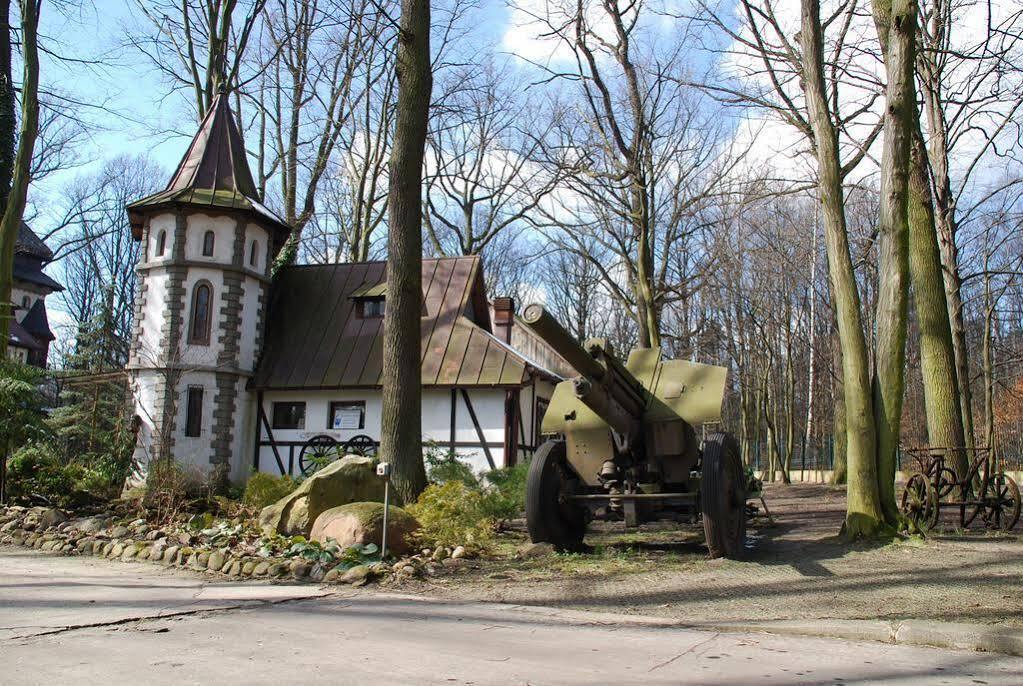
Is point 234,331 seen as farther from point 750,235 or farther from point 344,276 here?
point 750,235

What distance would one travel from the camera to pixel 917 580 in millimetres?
7559

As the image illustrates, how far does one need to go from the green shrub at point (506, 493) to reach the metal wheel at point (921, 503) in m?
4.88

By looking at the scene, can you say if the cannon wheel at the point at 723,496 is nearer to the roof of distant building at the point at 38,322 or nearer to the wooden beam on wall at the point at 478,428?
the wooden beam on wall at the point at 478,428

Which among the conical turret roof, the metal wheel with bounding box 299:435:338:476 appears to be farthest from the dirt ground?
the conical turret roof

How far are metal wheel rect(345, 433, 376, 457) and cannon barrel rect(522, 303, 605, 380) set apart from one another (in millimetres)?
12442

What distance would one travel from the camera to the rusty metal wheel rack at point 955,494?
10.5 m

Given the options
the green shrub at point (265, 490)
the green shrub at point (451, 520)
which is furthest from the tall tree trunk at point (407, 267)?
the green shrub at point (265, 490)

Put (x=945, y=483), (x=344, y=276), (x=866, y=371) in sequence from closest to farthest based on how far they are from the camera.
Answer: (x=866, y=371)
(x=945, y=483)
(x=344, y=276)

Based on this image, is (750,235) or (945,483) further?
(750,235)

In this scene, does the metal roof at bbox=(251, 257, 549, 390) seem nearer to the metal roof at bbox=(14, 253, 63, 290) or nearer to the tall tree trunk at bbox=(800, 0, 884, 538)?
the tall tree trunk at bbox=(800, 0, 884, 538)

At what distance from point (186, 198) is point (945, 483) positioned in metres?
17.9

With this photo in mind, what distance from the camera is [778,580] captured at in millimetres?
7859

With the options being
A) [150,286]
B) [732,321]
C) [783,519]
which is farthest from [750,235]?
[150,286]

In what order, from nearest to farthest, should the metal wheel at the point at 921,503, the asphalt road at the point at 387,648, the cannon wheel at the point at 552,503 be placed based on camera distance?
the asphalt road at the point at 387,648, the cannon wheel at the point at 552,503, the metal wheel at the point at 921,503
